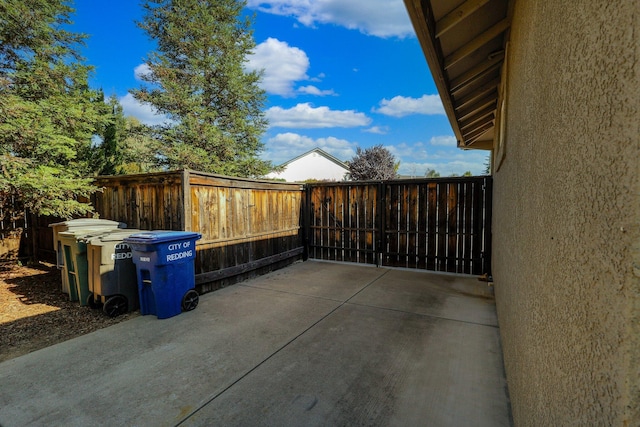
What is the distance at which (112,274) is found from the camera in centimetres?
418

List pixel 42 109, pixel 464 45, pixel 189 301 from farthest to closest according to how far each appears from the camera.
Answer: pixel 42 109 < pixel 189 301 < pixel 464 45

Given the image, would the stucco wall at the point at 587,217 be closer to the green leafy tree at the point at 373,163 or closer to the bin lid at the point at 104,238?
the bin lid at the point at 104,238

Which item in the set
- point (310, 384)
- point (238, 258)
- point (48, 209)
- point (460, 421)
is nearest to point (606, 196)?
point (460, 421)

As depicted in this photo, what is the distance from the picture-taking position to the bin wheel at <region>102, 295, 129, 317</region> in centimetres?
413

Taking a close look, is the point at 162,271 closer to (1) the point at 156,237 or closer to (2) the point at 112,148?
(1) the point at 156,237

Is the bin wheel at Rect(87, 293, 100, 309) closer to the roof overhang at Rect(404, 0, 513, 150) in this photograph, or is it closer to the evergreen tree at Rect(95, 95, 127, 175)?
the roof overhang at Rect(404, 0, 513, 150)

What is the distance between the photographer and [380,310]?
4316 mm

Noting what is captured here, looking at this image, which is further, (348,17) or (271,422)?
(348,17)

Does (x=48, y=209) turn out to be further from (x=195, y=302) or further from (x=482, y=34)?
(x=482, y=34)

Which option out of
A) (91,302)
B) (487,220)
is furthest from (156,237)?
(487,220)

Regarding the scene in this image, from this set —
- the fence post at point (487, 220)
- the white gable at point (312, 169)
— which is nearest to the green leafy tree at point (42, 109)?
the fence post at point (487, 220)

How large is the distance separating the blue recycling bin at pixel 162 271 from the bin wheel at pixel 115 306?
31 cm

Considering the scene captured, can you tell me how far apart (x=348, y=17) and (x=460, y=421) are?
8.54m

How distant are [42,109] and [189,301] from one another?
17.0 ft
